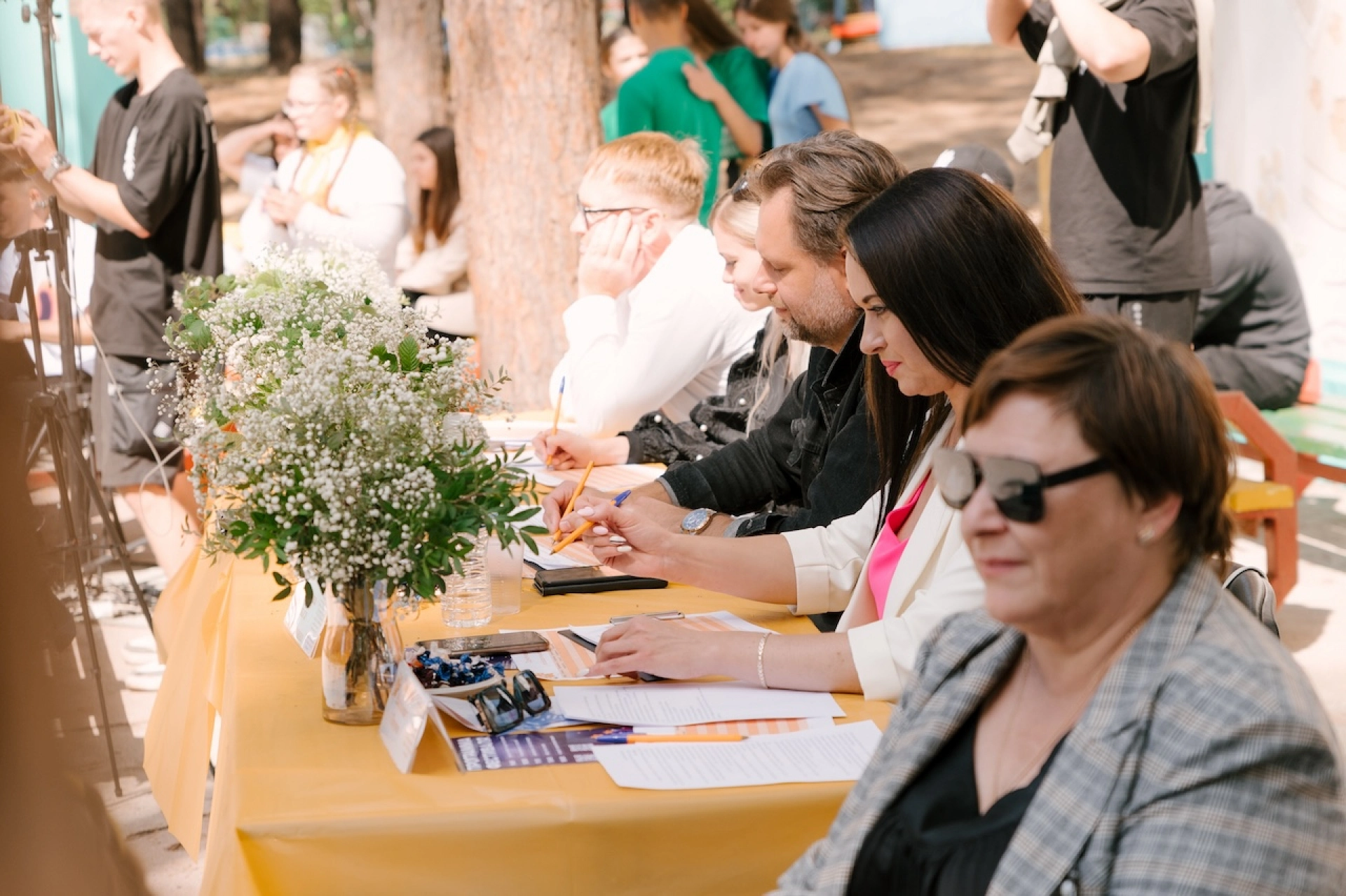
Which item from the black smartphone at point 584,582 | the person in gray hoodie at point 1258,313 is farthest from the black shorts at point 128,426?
the person in gray hoodie at point 1258,313

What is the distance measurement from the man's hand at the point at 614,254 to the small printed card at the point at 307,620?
5.98 feet

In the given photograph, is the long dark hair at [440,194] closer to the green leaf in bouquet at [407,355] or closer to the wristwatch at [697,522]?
the wristwatch at [697,522]

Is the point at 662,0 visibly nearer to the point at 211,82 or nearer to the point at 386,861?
the point at 386,861

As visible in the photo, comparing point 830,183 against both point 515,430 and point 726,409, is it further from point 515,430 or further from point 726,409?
point 515,430

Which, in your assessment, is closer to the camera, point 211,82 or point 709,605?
point 709,605

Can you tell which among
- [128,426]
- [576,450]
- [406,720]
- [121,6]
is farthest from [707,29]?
[406,720]

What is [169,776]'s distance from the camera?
6.91 feet

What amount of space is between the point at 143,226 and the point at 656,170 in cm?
194

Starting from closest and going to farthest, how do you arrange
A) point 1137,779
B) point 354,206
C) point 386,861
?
point 1137,779, point 386,861, point 354,206

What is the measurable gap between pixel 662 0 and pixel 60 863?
5.07m

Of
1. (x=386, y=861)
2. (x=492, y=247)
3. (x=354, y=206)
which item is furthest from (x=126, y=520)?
(x=386, y=861)

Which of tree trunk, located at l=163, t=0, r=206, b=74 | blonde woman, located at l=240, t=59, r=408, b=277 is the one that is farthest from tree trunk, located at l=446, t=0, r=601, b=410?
tree trunk, located at l=163, t=0, r=206, b=74

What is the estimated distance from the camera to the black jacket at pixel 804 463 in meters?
2.32

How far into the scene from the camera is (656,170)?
3574 millimetres
